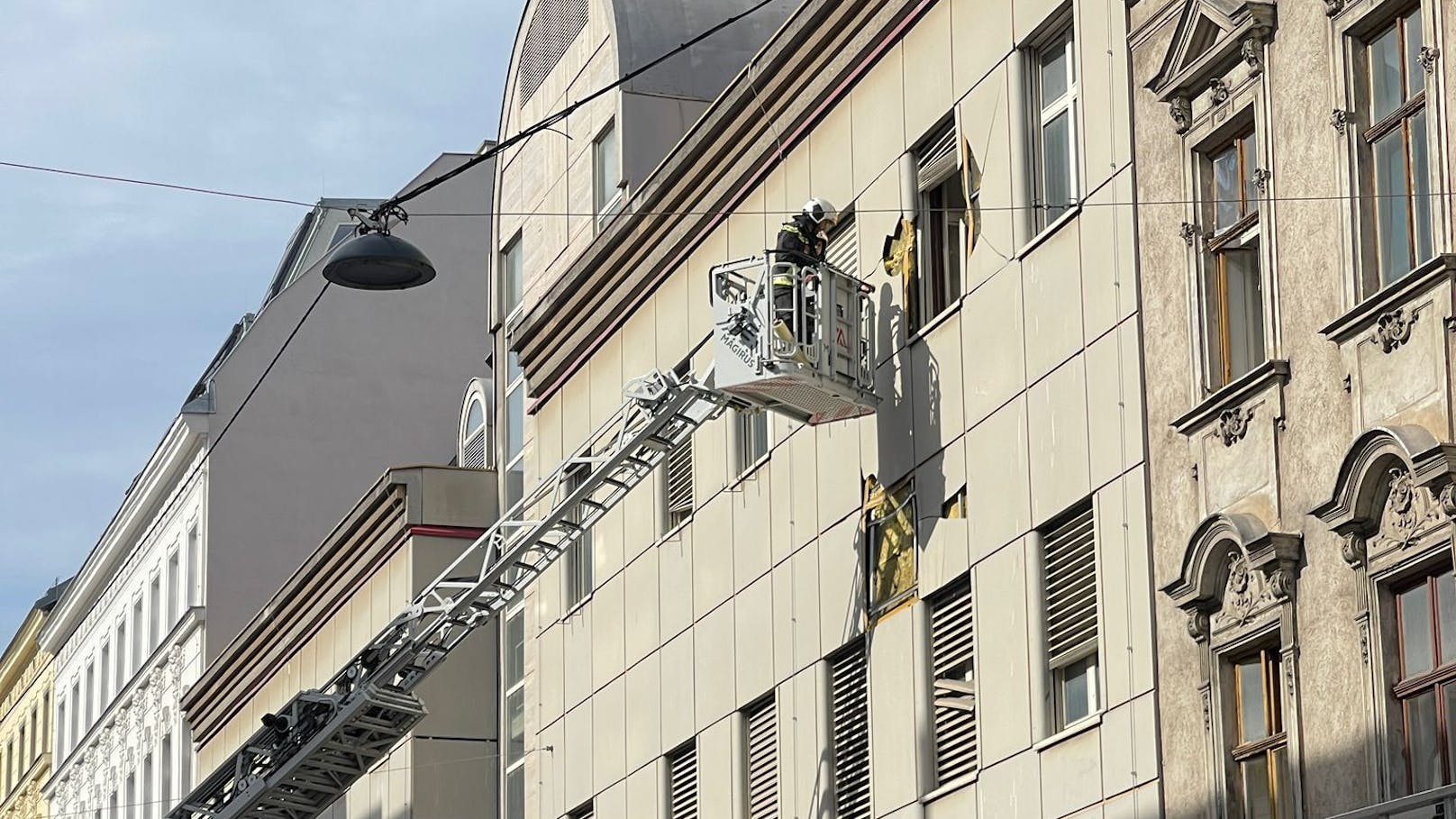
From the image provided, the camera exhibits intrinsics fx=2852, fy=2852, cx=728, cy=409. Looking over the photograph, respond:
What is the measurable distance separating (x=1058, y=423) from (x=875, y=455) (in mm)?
3880

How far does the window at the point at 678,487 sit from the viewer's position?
32.1 meters

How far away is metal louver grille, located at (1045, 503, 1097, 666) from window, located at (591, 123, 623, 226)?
13571mm

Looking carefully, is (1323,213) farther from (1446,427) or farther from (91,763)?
(91,763)

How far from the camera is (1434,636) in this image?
1814cm

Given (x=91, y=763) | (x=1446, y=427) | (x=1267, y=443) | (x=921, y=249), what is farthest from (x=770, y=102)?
(x=91, y=763)

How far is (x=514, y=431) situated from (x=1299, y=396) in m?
22.6

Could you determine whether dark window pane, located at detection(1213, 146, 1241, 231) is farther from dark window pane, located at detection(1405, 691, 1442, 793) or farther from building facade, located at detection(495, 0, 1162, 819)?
dark window pane, located at detection(1405, 691, 1442, 793)

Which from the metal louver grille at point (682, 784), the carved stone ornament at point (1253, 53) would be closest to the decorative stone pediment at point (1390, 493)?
the carved stone ornament at point (1253, 53)

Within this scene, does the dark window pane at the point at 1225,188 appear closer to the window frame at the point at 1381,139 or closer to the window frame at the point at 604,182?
the window frame at the point at 1381,139

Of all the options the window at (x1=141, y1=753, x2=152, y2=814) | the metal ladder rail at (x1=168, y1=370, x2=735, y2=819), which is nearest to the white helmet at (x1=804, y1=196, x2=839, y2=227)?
the metal ladder rail at (x1=168, y1=370, x2=735, y2=819)

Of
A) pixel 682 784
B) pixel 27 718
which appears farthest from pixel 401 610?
pixel 27 718

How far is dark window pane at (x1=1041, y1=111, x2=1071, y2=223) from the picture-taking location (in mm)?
23875

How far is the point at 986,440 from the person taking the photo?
80.7ft

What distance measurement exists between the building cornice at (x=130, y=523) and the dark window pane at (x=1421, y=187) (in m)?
39.9
